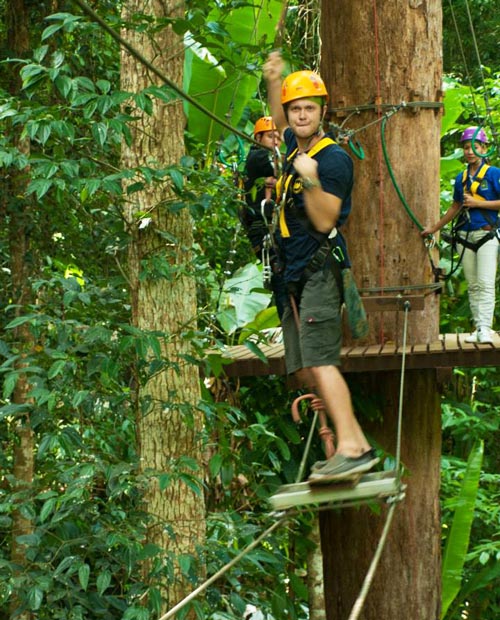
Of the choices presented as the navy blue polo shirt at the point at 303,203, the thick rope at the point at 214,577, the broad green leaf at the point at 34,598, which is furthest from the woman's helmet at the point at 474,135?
the broad green leaf at the point at 34,598

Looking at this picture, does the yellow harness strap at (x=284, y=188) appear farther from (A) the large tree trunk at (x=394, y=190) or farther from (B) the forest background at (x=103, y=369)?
(A) the large tree trunk at (x=394, y=190)

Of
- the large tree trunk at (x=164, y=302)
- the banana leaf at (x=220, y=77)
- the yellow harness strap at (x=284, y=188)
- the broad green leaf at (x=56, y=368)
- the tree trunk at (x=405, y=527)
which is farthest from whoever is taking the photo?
the banana leaf at (x=220, y=77)

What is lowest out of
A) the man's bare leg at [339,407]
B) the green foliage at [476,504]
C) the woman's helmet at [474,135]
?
the green foliage at [476,504]

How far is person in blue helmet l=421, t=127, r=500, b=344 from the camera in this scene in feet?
19.0

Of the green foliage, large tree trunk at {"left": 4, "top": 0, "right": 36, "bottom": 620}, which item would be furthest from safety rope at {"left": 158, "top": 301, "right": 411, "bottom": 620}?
the green foliage

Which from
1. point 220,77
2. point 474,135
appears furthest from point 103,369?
point 220,77

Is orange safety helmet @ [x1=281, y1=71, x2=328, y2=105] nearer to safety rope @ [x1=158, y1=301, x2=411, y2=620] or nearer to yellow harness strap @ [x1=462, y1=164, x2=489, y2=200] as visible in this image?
safety rope @ [x1=158, y1=301, x2=411, y2=620]

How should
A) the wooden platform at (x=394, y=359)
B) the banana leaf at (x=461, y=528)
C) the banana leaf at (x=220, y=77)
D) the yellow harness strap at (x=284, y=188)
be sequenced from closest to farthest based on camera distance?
1. the yellow harness strap at (x=284, y=188)
2. the wooden platform at (x=394, y=359)
3. the banana leaf at (x=461, y=528)
4. the banana leaf at (x=220, y=77)

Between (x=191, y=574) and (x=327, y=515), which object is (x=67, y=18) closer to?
(x=191, y=574)

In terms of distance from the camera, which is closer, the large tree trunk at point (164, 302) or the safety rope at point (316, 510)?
the safety rope at point (316, 510)

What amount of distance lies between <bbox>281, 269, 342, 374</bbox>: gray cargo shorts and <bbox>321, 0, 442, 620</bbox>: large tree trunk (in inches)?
62.1

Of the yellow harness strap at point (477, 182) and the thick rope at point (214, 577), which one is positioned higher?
the yellow harness strap at point (477, 182)

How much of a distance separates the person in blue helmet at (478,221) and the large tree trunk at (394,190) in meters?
0.26

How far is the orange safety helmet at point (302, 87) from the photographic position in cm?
388
